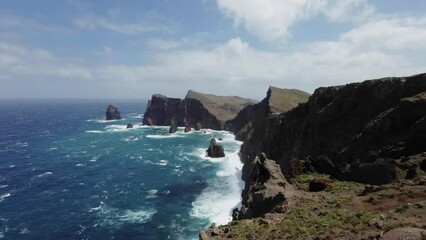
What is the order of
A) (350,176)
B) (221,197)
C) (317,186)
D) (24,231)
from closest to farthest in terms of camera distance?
(317,186)
(350,176)
(24,231)
(221,197)

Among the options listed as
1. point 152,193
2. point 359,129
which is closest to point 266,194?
point 359,129

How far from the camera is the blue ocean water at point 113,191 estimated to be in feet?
243

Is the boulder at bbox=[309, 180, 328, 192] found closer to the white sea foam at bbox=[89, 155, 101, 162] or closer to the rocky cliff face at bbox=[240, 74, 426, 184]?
the rocky cliff face at bbox=[240, 74, 426, 184]

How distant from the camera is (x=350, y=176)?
46.3m

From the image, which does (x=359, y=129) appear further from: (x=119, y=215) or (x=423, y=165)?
(x=119, y=215)

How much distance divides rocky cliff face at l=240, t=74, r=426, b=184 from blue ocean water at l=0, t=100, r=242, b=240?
24.3 metres

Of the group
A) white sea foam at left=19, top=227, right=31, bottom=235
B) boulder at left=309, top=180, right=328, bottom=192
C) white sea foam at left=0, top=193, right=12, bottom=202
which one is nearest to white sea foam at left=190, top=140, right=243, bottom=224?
white sea foam at left=19, top=227, right=31, bottom=235

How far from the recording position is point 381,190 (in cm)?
3791

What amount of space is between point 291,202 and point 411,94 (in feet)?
102

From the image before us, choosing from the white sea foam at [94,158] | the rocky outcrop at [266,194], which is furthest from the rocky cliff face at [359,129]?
the white sea foam at [94,158]

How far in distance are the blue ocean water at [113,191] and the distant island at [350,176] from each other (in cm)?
2749

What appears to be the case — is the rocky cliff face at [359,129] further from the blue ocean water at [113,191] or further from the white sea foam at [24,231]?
the white sea foam at [24,231]

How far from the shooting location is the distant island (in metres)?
30.9

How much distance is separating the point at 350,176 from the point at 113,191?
70.3 metres
